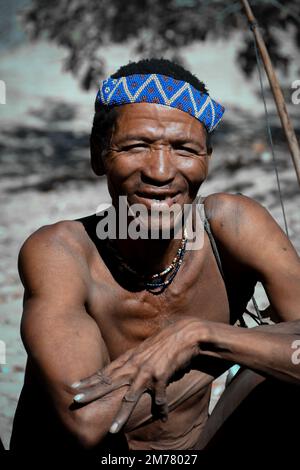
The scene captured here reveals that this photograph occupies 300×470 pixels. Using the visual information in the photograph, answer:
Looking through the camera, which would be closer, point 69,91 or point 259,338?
point 259,338

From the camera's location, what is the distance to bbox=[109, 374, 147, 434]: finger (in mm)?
2453

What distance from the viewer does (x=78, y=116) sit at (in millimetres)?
10344

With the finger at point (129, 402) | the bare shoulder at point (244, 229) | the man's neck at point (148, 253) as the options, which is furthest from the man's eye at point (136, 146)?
the finger at point (129, 402)

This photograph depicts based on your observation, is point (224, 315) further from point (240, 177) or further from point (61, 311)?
point (240, 177)

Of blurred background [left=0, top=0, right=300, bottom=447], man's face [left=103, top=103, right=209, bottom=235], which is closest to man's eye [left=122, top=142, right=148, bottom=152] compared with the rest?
man's face [left=103, top=103, right=209, bottom=235]

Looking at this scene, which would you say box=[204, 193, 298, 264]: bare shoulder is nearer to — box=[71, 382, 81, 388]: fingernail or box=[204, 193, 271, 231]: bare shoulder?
box=[204, 193, 271, 231]: bare shoulder

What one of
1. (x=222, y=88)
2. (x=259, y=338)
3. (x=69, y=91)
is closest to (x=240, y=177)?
(x=222, y=88)

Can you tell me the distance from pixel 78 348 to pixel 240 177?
5797mm

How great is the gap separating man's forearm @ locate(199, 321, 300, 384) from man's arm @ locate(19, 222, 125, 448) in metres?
0.37

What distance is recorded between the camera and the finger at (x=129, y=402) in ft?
8.05

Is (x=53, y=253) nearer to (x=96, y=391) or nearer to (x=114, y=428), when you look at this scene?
(x=96, y=391)

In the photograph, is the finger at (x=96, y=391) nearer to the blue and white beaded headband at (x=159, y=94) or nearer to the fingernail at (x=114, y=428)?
the fingernail at (x=114, y=428)

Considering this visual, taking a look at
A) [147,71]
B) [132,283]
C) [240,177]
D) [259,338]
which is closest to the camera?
[259,338]

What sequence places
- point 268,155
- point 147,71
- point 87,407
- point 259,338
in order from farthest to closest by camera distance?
1. point 268,155
2. point 147,71
3. point 259,338
4. point 87,407
